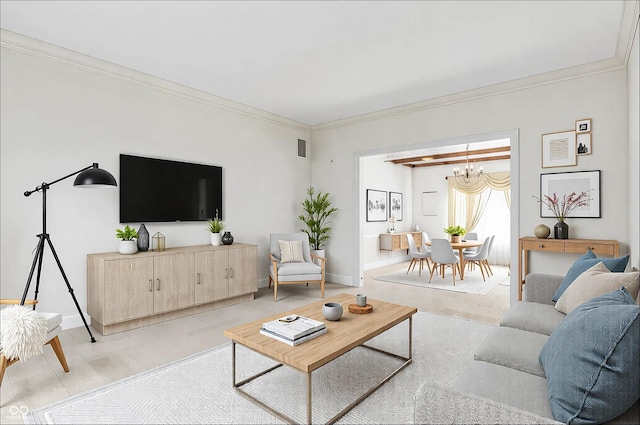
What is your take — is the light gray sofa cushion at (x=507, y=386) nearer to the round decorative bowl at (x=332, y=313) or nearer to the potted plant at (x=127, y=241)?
the round decorative bowl at (x=332, y=313)

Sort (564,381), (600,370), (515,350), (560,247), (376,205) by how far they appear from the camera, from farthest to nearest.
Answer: (376,205), (560,247), (515,350), (564,381), (600,370)

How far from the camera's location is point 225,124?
509 centimetres

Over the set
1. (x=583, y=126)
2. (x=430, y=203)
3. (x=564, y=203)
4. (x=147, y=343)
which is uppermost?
(x=583, y=126)

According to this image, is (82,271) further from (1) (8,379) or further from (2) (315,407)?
(2) (315,407)

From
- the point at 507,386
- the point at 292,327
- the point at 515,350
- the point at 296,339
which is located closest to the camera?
the point at 507,386

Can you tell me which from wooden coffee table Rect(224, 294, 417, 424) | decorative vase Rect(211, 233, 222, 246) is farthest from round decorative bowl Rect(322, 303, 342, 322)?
decorative vase Rect(211, 233, 222, 246)

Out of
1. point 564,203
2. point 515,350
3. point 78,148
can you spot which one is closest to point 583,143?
point 564,203

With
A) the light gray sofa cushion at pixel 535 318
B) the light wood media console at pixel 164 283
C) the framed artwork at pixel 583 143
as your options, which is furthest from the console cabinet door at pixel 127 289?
the framed artwork at pixel 583 143

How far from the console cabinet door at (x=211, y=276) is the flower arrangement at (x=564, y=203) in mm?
3959

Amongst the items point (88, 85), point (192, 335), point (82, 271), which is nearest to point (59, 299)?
point (82, 271)

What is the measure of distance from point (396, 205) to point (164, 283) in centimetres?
623

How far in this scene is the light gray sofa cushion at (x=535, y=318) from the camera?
2318 millimetres

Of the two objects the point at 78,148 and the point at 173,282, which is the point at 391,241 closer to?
the point at 173,282

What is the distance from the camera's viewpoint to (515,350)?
6.33 ft
